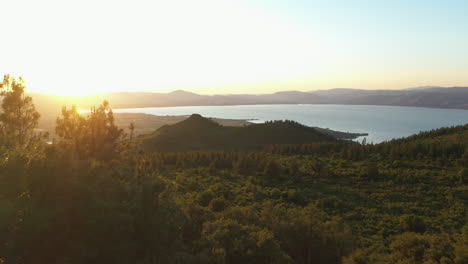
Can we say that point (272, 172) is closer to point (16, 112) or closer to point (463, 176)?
point (463, 176)

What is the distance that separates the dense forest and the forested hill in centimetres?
4028

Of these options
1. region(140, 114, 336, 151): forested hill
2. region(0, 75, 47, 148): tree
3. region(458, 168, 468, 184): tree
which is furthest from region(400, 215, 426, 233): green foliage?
region(140, 114, 336, 151): forested hill

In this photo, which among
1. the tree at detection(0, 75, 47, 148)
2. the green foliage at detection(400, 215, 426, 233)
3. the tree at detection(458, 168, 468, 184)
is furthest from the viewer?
the tree at detection(458, 168, 468, 184)

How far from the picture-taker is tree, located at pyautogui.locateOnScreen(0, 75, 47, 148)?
15531 millimetres

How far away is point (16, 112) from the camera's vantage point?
52.4 ft

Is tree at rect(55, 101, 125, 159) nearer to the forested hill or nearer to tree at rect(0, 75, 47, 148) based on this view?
tree at rect(0, 75, 47, 148)

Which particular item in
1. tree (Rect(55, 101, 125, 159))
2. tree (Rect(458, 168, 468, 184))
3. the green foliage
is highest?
tree (Rect(55, 101, 125, 159))

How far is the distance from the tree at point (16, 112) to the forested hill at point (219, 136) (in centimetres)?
4780

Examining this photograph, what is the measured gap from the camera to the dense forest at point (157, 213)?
863cm

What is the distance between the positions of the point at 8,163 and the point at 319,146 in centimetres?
4633

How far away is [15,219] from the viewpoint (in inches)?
303

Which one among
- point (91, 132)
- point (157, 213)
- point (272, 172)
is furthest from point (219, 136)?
point (157, 213)

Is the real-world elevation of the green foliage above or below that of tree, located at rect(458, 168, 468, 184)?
below

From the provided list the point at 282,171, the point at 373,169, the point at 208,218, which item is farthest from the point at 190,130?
the point at 208,218
